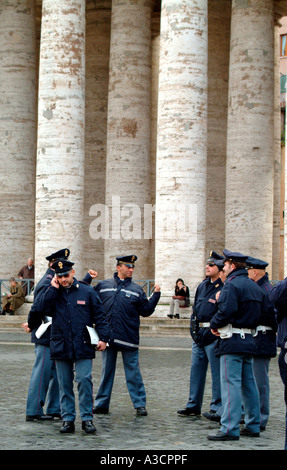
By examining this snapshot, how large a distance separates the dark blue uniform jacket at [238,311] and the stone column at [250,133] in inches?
769

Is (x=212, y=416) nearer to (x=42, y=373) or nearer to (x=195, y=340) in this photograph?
(x=195, y=340)

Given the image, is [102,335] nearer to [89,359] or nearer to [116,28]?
[89,359]

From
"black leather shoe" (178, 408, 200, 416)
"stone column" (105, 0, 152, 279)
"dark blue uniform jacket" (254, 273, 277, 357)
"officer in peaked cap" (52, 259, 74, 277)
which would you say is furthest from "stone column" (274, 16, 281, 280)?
"officer in peaked cap" (52, 259, 74, 277)

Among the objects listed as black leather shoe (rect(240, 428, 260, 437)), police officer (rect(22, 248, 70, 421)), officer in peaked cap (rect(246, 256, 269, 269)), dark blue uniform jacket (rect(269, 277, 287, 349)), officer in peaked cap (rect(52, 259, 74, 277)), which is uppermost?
officer in peaked cap (rect(246, 256, 269, 269))

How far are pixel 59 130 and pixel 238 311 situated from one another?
57.2ft

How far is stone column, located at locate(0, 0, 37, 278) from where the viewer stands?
3200 cm

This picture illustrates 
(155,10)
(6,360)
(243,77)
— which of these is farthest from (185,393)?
(155,10)

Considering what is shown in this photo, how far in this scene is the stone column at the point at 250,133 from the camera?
29.5 meters

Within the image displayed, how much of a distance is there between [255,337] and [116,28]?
72.8 feet

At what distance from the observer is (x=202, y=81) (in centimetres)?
2616

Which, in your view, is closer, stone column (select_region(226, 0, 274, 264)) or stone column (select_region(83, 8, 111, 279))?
stone column (select_region(226, 0, 274, 264))

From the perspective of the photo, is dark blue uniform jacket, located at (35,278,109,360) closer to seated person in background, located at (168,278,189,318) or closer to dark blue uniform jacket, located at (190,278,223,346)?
dark blue uniform jacket, located at (190,278,223,346)

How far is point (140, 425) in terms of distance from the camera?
10242 millimetres

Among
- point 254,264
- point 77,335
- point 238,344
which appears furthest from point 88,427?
point 254,264
